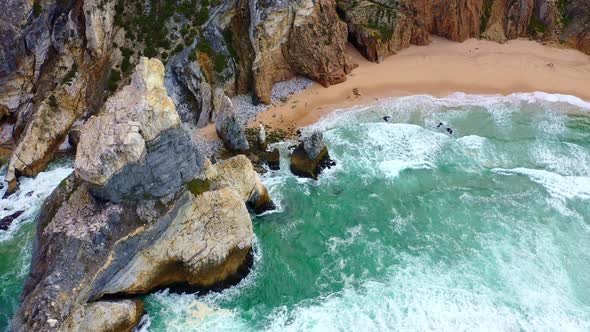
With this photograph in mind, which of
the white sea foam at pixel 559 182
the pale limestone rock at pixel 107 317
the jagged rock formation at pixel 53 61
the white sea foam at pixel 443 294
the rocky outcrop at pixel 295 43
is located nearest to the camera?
the pale limestone rock at pixel 107 317

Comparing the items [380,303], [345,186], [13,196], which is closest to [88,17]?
[13,196]

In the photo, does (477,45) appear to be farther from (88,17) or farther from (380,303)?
(88,17)

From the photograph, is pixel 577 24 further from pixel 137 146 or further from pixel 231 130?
pixel 137 146

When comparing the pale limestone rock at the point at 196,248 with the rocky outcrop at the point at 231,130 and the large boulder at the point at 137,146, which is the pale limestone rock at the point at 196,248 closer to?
the large boulder at the point at 137,146

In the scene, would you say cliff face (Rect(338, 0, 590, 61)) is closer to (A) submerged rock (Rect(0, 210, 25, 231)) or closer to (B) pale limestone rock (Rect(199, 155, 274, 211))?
(B) pale limestone rock (Rect(199, 155, 274, 211))

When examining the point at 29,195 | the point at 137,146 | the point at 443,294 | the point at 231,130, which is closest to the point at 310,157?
the point at 231,130

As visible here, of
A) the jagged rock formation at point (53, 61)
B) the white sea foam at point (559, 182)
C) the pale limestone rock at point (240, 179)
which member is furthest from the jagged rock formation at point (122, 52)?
the white sea foam at point (559, 182)

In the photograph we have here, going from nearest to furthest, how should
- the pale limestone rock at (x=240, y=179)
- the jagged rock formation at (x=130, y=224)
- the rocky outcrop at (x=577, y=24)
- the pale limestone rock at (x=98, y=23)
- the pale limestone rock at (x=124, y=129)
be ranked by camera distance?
the jagged rock formation at (x=130, y=224) → the pale limestone rock at (x=124, y=129) → the pale limestone rock at (x=240, y=179) → the pale limestone rock at (x=98, y=23) → the rocky outcrop at (x=577, y=24)
